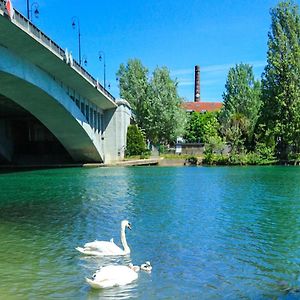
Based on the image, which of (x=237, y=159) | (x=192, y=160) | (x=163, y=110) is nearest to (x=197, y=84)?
(x=163, y=110)

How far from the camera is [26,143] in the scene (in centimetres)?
6488

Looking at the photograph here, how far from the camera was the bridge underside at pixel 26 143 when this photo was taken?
60.2 m

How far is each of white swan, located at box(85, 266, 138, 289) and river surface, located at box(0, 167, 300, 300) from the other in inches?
5.0

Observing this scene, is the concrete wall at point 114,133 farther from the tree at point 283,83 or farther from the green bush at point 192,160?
the tree at point 283,83

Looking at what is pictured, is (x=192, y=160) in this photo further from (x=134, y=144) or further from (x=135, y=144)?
(x=134, y=144)

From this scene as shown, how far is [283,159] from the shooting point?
58500mm

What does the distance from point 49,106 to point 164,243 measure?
3189 centimetres

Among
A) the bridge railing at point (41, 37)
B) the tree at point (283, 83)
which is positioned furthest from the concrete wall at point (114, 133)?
the tree at point (283, 83)

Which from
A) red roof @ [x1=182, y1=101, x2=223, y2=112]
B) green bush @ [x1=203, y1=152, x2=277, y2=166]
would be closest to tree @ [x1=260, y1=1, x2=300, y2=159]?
green bush @ [x1=203, y1=152, x2=277, y2=166]

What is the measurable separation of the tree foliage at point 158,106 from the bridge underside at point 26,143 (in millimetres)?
14025

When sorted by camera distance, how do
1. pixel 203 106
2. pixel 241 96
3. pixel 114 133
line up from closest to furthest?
pixel 114 133 → pixel 241 96 → pixel 203 106

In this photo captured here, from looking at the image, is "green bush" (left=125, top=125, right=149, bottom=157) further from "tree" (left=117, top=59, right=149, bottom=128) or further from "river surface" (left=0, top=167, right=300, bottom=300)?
"river surface" (left=0, top=167, right=300, bottom=300)

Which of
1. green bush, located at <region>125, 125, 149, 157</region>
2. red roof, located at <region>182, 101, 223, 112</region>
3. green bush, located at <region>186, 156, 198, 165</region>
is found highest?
red roof, located at <region>182, 101, 223, 112</region>

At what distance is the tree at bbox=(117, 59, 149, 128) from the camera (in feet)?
239
